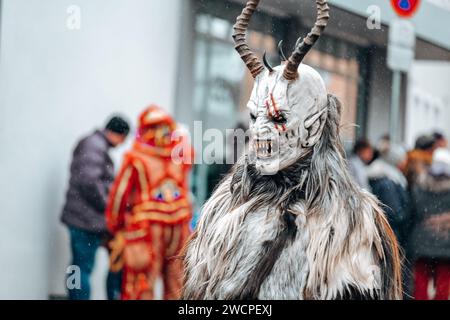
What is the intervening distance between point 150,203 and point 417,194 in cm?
174

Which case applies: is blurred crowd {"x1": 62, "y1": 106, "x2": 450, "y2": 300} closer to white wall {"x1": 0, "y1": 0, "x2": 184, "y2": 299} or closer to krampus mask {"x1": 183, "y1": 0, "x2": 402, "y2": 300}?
white wall {"x1": 0, "y1": 0, "x2": 184, "y2": 299}

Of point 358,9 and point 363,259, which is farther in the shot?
point 358,9

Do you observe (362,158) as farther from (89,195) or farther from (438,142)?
(89,195)

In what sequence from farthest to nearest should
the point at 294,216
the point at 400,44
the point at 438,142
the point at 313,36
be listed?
the point at 438,142
the point at 400,44
the point at 294,216
the point at 313,36

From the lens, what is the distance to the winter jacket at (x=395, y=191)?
6.96 meters

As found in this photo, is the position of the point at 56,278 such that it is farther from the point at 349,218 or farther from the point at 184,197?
the point at 349,218

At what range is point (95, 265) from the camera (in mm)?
7391

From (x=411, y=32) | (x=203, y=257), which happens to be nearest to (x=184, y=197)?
(x=411, y=32)

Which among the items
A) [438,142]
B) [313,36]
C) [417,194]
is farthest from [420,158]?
[313,36]

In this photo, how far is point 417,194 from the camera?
24.4ft

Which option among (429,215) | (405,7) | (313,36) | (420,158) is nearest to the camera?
(313,36)

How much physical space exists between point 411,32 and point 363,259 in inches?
117

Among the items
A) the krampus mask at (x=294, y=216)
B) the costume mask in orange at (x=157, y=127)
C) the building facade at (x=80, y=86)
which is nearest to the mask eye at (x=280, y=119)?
the krampus mask at (x=294, y=216)

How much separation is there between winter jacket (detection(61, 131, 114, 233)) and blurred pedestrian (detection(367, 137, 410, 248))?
160 centimetres
